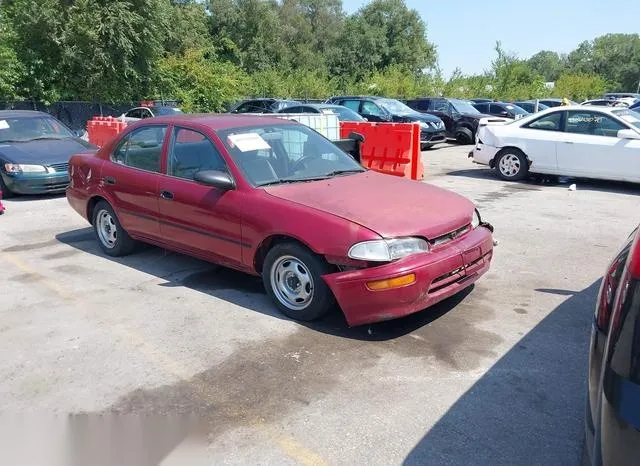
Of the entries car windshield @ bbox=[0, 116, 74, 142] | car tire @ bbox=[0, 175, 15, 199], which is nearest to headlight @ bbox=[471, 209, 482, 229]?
car tire @ bbox=[0, 175, 15, 199]

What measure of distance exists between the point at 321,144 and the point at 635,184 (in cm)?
855

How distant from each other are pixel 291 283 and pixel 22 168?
733 centimetres

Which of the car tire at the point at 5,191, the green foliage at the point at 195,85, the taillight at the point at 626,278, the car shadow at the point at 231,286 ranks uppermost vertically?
the green foliage at the point at 195,85

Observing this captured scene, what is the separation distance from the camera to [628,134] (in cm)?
1028

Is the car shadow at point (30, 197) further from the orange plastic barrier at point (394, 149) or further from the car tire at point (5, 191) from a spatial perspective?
the orange plastic barrier at point (394, 149)

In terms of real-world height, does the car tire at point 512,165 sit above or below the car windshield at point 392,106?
below

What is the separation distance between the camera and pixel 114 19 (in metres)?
22.5

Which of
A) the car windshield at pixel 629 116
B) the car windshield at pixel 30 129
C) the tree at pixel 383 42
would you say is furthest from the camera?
the tree at pixel 383 42

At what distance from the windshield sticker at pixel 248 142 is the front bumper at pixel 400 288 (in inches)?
65.2

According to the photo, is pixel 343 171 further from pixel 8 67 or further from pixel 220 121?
pixel 8 67

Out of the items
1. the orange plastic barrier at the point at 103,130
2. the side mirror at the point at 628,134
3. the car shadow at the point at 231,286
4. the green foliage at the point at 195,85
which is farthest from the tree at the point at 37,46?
the side mirror at the point at 628,134

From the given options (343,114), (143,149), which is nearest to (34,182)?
(143,149)

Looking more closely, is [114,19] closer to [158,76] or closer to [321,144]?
[158,76]

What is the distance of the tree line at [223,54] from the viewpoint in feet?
74.9
